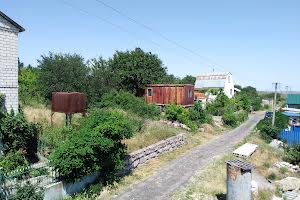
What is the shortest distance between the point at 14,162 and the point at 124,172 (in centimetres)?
490

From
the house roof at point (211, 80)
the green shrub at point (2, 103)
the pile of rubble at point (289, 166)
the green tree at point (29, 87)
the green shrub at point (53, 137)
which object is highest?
the house roof at point (211, 80)

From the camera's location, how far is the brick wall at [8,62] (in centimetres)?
1434

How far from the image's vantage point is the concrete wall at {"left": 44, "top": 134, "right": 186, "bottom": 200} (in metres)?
11.1

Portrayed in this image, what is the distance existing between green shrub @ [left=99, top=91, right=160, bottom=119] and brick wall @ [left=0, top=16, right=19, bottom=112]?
12976 millimetres

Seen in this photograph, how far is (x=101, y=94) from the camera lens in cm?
2983

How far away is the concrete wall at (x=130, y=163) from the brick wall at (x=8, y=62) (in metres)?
5.03

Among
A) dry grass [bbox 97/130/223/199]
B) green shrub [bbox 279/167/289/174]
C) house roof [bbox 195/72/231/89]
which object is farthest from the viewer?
house roof [bbox 195/72/231/89]

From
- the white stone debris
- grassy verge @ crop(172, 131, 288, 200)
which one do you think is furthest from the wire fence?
the white stone debris

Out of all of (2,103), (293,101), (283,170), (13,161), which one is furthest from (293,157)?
(293,101)

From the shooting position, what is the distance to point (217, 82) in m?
56.4

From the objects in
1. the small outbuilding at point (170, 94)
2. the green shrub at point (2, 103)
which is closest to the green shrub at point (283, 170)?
the small outbuilding at point (170, 94)

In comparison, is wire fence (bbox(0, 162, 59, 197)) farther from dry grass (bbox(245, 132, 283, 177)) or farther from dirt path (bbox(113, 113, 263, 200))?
dry grass (bbox(245, 132, 283, 177))

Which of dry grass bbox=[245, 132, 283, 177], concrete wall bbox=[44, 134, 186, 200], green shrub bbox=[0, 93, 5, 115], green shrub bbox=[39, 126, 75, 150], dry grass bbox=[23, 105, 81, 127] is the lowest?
dry grass bbox=[245, 132, 283, 177]

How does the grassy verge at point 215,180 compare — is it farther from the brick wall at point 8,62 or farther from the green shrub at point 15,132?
the brick wall at point 8,62
